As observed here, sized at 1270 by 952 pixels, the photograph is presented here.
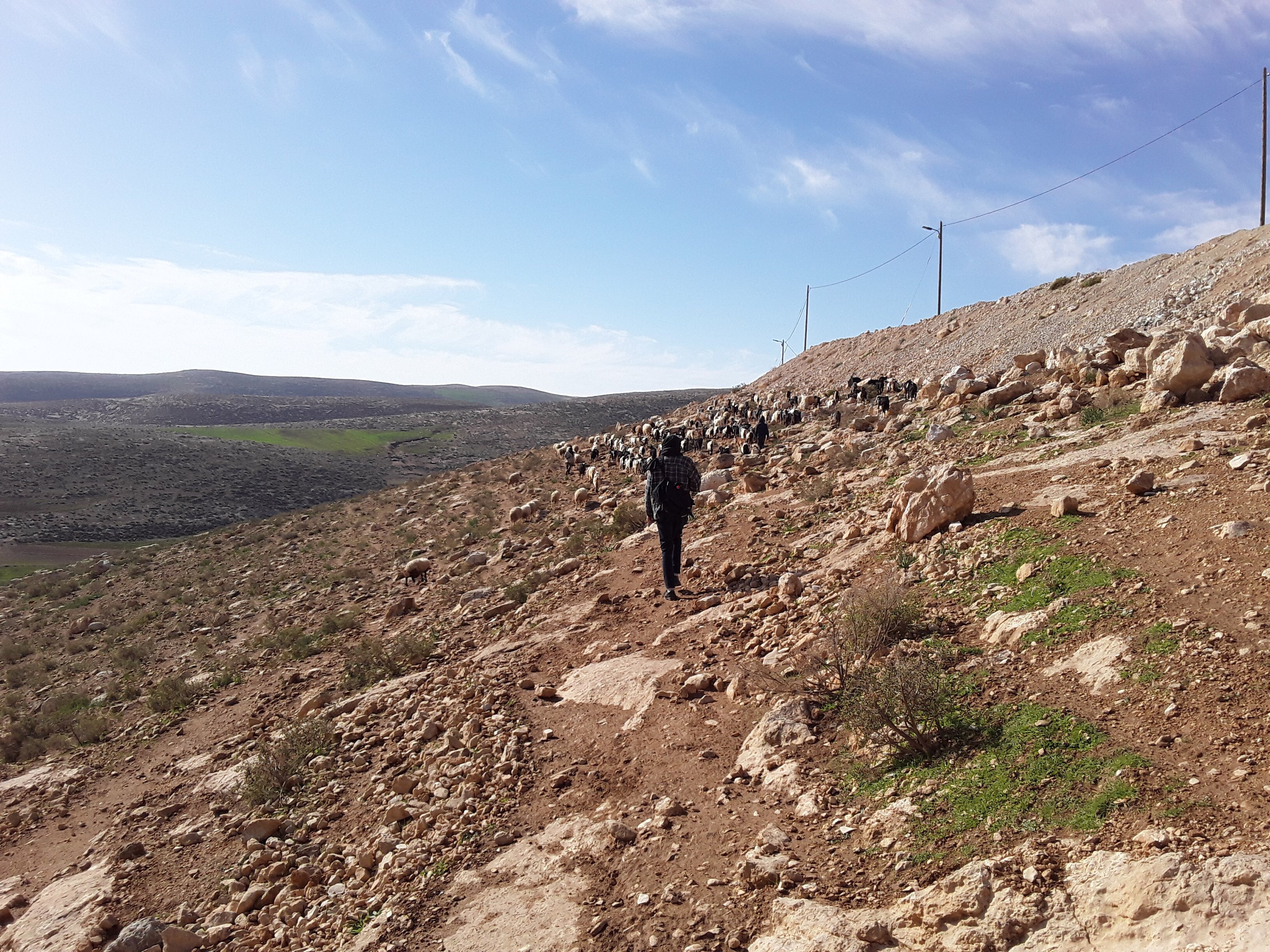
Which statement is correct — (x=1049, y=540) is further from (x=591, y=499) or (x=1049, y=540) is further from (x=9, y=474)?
(x=9, y=474)

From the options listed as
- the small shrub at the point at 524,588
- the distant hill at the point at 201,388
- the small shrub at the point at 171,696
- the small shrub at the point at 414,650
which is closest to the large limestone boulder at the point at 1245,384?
the small shrub at the point at 524,588

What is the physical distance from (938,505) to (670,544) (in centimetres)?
273

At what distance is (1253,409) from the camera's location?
786 cm

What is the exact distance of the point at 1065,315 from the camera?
23.5 m

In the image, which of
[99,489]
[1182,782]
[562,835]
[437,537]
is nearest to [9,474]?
[99,489]

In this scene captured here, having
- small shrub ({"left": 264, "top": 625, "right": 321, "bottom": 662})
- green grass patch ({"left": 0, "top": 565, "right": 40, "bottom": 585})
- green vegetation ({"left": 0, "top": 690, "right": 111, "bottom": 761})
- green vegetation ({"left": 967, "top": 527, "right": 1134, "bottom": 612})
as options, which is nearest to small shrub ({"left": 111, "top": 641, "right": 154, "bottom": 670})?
green vegetation ({"left": 0, "top": 690, "right": 111, "bottom": 761})

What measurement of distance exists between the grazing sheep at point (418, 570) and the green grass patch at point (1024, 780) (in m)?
11.3

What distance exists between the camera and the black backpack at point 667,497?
8.73 m

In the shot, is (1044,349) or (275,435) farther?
(275,435)

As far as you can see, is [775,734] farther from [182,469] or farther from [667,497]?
[182,469]

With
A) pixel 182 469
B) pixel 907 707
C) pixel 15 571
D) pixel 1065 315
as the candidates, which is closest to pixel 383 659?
pixel 907 707

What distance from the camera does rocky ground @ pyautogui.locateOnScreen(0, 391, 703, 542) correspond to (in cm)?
3834

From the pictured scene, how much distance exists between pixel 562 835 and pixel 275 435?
2771 inches

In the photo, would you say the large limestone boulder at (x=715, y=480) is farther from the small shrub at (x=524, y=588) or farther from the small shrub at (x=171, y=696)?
the small shrub at (x=171, y=696)
